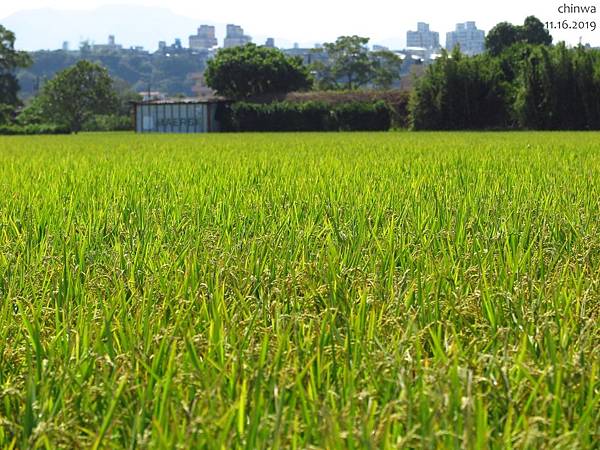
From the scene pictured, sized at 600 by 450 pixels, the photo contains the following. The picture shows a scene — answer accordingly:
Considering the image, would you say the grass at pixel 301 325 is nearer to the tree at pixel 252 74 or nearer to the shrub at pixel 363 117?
the shrub at pixel 363 117

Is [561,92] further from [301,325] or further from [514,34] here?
[514,34]

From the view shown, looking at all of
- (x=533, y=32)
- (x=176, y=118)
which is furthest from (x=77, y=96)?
(x=533, y=32)

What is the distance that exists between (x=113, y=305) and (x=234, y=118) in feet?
157

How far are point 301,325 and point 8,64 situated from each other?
7122cm

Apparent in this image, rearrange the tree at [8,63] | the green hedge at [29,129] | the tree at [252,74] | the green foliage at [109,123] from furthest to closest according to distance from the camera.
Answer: the green foliage at [109,123] < the tree at [8,63] < the tree at [252,74] < the green hedge at [29,129]

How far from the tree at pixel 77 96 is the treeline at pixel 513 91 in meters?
41.6

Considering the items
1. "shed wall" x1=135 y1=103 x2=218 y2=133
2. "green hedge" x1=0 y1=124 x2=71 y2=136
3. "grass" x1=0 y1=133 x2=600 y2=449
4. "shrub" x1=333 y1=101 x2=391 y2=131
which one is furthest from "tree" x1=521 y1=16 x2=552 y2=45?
"grass" x1=0 y1=133 x2=600 y2=449

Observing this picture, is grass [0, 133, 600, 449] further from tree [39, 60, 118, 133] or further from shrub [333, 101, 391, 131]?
tree [39, 60, 118, 133]

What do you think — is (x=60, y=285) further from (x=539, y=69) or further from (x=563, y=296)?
(x=539, y=69)

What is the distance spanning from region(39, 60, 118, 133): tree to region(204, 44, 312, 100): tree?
46.6ft

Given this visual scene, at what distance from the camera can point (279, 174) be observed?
6.84 meters

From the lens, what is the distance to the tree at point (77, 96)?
2874 inches

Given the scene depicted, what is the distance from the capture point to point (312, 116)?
46938 millimetres

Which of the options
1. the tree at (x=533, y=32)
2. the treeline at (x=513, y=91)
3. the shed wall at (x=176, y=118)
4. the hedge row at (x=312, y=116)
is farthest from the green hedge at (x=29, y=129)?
the tree at (x=533, y=32)
